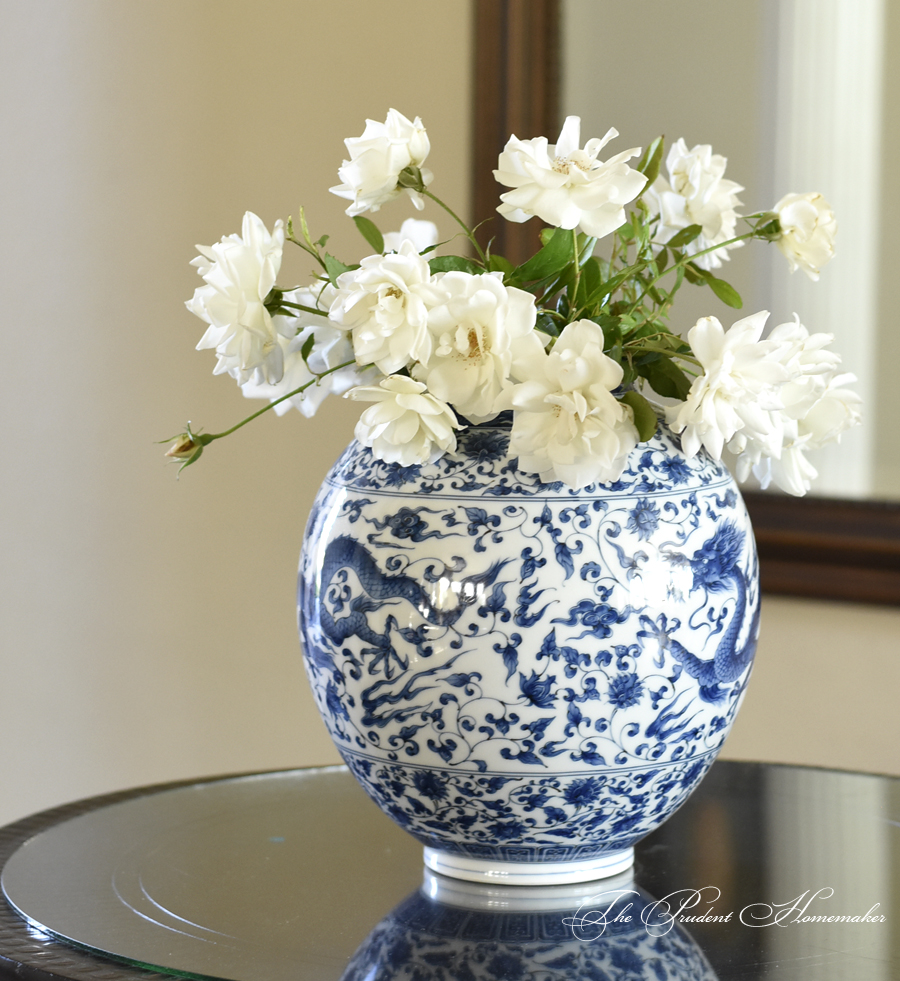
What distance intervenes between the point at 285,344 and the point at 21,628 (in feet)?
4.40

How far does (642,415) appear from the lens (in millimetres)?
716

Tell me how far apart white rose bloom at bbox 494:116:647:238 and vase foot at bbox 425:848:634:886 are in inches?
15.1

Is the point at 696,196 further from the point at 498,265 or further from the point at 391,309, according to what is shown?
the point at 391,309

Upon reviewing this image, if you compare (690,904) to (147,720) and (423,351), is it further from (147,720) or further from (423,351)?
(147,720)

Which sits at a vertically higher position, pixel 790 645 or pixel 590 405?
pixel 590 405

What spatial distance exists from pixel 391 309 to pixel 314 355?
13 centimetres

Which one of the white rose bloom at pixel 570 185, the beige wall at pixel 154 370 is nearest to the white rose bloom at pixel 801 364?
the white rose bloom at pixel 570 185

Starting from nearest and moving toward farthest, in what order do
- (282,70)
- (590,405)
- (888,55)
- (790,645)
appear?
(590,405) → (888,55) → (790,645) → (282,70)

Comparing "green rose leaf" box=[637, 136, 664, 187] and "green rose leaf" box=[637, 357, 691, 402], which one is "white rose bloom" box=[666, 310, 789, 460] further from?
"green rose leaf" box=[637, 136, 664, 187]

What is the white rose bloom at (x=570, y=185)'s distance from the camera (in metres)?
0.70

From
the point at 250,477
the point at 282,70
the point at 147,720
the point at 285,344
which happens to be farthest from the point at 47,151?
the point at 285,344

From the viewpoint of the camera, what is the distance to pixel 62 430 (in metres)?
1.99

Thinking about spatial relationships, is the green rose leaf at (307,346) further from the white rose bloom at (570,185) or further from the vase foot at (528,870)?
the vase foot at (528,870)

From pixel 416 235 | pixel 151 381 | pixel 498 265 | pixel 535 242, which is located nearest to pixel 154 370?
pixel 151 381
